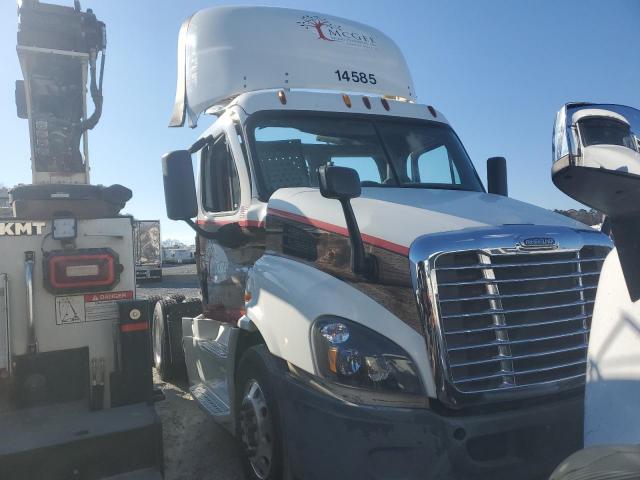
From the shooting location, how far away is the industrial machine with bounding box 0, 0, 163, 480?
2.83 metres

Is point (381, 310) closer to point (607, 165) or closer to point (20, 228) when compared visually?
point (607, 165)

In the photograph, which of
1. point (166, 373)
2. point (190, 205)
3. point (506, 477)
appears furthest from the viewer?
point (166, 373)

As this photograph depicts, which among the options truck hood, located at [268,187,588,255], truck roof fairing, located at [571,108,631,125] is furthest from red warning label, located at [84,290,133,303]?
truck roof fairing, located at [571,108,631,125]

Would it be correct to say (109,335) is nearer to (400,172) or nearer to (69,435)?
(69,435)

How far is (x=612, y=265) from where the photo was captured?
Answer: 1.57m

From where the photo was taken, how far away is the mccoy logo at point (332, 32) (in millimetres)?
4797

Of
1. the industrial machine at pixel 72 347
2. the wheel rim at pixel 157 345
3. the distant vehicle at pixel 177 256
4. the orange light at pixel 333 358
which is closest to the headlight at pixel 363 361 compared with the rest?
the orange light at pixel 333 358

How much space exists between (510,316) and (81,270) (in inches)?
99.2

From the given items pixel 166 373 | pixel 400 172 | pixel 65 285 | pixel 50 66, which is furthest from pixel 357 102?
pixel 166 373

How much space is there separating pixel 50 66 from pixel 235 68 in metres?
1.76

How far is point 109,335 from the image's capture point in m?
3.35

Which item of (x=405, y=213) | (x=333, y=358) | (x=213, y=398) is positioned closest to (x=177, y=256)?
(x=213, y=398)

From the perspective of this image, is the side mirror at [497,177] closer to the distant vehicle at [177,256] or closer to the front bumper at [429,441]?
the front bumper at [429,441]

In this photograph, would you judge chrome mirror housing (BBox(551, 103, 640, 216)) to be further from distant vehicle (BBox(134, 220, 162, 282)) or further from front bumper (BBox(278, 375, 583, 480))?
distant vehicle (BBox(134, 220, 162, 282))
